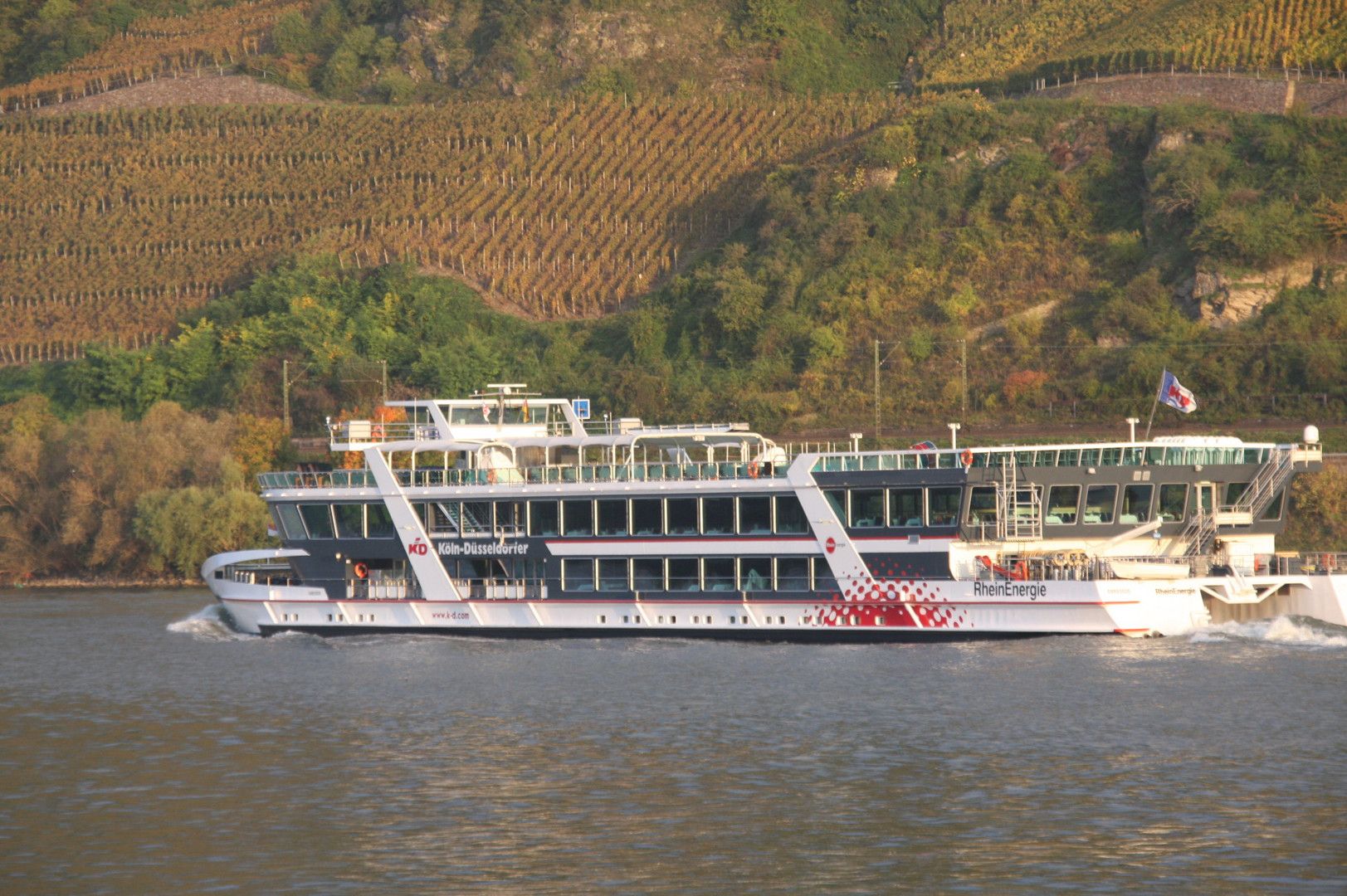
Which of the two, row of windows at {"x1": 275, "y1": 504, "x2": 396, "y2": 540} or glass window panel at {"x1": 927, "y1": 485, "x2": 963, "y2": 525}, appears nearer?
glass window panel at {"x1": 927, "y1": 485, "x2": 963, "y2": 525}

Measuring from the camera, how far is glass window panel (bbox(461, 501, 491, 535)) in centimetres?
4809

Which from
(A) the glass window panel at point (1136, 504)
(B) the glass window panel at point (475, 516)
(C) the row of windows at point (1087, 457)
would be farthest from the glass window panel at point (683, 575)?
(A) the glass window panel at point (1136, 504)

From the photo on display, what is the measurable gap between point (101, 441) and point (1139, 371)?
49083 mm

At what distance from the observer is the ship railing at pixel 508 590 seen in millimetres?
47719

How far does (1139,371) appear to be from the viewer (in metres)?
71.9

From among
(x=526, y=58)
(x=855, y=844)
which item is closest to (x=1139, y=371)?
(x=855, y=844)

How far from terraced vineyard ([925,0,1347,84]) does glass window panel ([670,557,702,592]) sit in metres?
61.5

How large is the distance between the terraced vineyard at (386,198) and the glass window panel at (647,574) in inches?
2176

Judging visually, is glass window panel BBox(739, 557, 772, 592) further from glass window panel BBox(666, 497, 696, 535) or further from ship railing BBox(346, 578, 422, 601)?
ship railing BBox(346, 578, 422, 601)

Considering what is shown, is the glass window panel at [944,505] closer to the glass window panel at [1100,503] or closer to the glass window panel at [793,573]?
the glass window panel at [1100,503]

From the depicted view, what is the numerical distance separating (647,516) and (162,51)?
121598mm

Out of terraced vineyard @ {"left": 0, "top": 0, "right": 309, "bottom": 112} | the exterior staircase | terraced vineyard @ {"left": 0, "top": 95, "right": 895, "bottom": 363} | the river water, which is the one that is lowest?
the river water

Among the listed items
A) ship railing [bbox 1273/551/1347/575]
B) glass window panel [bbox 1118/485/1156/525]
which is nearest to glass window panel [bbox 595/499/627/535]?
glass window panel [bbox 1118/485/1156/525]

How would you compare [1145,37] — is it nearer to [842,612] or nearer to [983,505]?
[983,505]
